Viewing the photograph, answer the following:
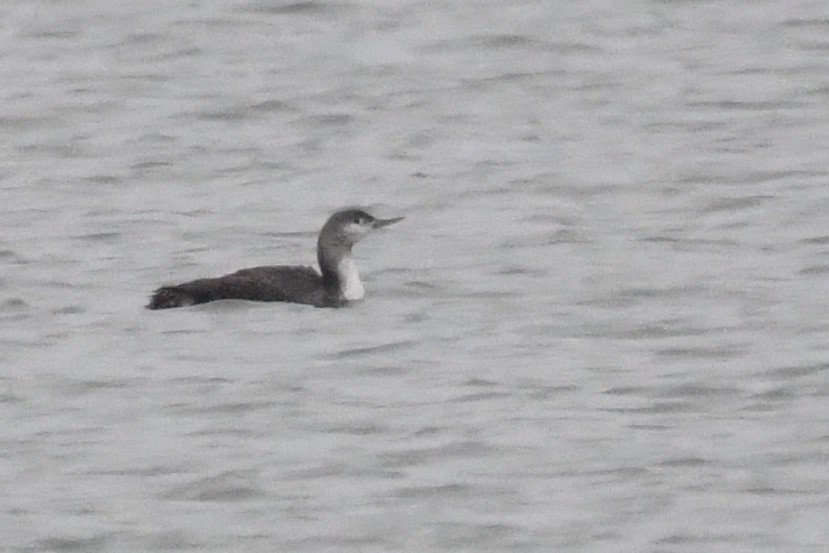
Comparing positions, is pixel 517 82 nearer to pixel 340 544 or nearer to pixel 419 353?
pixel 419 353

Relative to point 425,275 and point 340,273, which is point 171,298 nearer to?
point 340,273

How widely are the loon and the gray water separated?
0.11 metres

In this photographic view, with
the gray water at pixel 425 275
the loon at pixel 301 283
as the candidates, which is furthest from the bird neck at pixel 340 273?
the gray water at pixel 425 275

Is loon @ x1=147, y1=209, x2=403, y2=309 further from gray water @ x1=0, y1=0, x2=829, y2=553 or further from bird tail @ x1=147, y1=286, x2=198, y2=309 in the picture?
gray water @ x1=0, y1=0, x2=829, y2=553

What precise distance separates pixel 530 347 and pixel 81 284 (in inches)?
100

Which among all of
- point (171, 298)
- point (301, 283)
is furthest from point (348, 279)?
point (171, 298)

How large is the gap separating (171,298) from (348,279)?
2.74 feet

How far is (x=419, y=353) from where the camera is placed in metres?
12.8

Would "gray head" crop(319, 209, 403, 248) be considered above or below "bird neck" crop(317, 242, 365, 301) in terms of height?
above

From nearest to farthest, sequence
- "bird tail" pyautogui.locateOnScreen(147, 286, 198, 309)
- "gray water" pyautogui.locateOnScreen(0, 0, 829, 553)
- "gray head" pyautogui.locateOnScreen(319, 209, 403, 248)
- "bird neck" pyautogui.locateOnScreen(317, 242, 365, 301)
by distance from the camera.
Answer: "gray water" pyautogui.locateOnScreen(0, 0, 829, 553) → "bird tail" pyautogui.locateOnScreen(147, 286, 198, 309) → "bird neck" pyautogui.locateOnScreen(317, 242, 365, 301) → "gray head" pyautogui.locateOnScreen(319, 209, 403, 248)

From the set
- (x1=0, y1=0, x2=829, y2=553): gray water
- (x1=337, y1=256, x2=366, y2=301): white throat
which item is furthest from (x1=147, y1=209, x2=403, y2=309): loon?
(x1=0, y1=0, x2=829, y2=553): gray water

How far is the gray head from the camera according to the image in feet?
46.6

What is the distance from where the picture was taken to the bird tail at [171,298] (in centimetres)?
1361

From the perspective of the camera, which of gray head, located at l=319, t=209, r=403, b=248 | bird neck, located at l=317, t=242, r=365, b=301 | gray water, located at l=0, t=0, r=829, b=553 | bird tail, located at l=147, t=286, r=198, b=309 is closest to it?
gray water, located at l=0, t=0, r=829, b=553
